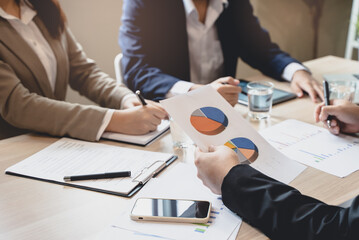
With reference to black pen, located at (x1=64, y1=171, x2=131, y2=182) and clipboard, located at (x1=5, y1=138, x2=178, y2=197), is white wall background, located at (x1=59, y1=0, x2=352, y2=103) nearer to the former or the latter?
clipboard, located at (x1=5, y1=138, x2=178, y2=197)

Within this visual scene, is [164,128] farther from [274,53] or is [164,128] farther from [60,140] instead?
[274,53]

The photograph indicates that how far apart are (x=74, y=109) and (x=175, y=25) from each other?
2.50 ft

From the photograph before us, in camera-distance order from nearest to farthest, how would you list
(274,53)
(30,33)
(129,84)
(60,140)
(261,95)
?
(60,140) → (261,95) → (30,33) → (129,84) → (274,53)

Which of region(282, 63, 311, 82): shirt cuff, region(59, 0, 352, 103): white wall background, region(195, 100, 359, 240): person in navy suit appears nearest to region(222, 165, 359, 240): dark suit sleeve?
region(195, 100, 359, 240): person in navy suit

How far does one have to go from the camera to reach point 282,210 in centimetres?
65

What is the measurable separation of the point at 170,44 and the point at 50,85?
60cm

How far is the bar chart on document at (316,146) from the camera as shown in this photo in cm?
86

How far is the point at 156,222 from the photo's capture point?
681mm

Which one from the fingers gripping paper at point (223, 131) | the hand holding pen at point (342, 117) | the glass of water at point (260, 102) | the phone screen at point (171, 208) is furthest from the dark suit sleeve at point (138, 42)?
the phone screen at point (171, 208)

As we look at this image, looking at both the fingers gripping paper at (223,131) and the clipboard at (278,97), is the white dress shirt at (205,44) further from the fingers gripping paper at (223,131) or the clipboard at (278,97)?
the fingers gripping paper at (223,131)

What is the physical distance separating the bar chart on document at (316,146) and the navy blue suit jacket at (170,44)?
0.51 m

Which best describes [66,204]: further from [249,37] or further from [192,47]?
[249,37]

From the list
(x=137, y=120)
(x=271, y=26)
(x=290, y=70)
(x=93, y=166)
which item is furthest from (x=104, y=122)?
(x=271, y=26)

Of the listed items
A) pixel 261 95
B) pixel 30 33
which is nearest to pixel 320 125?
pixel 261 95
